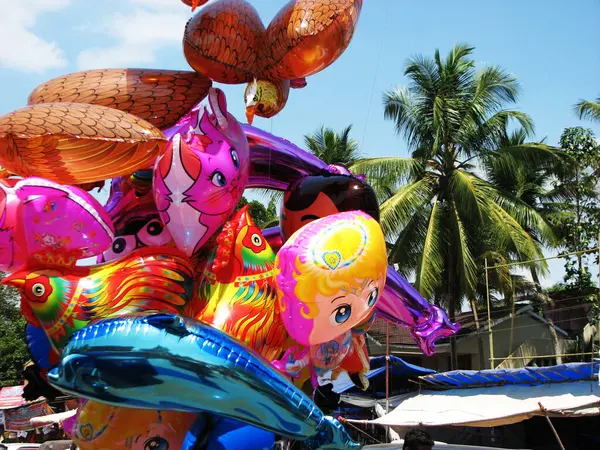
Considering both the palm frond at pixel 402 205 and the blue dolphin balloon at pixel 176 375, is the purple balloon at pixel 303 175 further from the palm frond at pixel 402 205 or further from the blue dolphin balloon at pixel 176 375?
the palm frond at pixel 402 205

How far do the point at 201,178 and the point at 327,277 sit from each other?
1.09 m

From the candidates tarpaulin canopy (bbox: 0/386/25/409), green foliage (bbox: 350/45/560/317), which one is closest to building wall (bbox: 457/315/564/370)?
green foliage (bbox: 350/45/560/317)

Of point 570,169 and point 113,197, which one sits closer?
point 113,197

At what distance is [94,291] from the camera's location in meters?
4.61

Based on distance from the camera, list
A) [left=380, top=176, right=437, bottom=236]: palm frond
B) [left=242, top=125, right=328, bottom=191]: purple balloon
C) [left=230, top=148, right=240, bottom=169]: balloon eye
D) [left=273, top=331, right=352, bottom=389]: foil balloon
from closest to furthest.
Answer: [left=273, top=331, right=352, bottom=389]: foil balloon
[left=230, top=148, right=240, bottom=169]: balloon eye
[left=242, top=125, right=328, bottom=191]: purple balloon
[left=380, top=176, right=437, bottom=236]: palm frond

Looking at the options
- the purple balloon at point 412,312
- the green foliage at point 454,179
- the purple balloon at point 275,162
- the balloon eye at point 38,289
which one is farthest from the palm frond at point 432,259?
the balloon eye at point 38,289

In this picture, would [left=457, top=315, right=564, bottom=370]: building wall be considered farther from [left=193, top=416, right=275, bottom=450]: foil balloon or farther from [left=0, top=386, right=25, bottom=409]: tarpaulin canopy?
[left=193, top=416, right=275, bottom=450]: foil balloon

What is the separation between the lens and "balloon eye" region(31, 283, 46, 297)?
4.49 m

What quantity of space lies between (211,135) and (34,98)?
137 cm

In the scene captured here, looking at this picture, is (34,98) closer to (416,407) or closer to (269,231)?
(269,231)

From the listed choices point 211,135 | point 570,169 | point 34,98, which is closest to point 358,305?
point 211,135

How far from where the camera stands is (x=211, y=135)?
4977 millimetres

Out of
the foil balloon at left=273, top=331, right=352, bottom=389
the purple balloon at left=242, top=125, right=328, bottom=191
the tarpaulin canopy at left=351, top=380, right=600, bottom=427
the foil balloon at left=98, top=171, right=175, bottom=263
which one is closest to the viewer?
the foil balloon at left=273, top=331, right=352, bottom=389

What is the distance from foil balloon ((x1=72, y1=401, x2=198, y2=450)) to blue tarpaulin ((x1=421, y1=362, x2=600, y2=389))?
4.90m
